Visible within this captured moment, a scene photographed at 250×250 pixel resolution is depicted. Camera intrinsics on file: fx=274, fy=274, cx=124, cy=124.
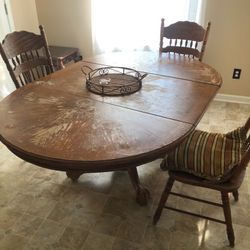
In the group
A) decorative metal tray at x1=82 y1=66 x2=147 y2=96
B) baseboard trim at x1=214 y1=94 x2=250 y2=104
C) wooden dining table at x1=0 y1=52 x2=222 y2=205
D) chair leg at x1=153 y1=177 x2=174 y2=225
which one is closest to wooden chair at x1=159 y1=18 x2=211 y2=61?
Answer: wooden dining table at x1=0 y1=52 x2=222 y2=205

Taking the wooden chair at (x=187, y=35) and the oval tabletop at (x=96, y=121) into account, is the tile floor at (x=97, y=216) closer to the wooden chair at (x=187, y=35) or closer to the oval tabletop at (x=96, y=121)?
the oval tabletop at (x=96, y=121)

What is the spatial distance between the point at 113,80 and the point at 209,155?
762 mm

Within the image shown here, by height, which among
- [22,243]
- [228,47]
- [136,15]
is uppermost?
[136,15]

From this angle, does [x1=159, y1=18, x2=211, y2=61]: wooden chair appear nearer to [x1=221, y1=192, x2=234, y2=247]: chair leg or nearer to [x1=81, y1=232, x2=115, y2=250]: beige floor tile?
[x1=221, y1=192, x2=234, y2=247]: chair leg

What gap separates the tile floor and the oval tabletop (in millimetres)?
718

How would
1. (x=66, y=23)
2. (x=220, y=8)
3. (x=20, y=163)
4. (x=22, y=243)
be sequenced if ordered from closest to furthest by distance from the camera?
(x=22, y=243)
(x=20, y=163)
(x=220, y=8)
(x=66, y=23)

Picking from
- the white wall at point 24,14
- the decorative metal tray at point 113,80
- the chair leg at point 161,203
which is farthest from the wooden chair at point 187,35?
the white wall at point 24,14

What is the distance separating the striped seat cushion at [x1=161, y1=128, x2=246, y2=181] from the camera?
137 cm

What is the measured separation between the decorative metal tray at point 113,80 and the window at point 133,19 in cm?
123

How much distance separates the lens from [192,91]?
1604mm

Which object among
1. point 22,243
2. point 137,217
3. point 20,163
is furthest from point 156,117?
point 20,163

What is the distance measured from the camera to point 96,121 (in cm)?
128

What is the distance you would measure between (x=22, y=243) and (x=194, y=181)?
3.38 ft

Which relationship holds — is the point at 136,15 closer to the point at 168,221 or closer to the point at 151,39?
the point at 151,39
